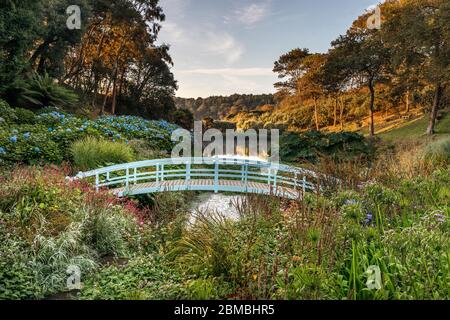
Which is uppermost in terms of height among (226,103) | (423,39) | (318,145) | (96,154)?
(226,103)

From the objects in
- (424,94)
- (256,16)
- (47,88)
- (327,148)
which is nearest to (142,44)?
(47,88)

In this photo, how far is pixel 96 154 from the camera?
26.9 ft

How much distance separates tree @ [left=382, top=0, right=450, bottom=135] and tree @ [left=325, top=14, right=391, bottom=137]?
1874 mm

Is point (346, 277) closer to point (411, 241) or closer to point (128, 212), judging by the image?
point (411, 241)

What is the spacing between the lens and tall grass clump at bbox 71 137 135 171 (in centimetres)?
795

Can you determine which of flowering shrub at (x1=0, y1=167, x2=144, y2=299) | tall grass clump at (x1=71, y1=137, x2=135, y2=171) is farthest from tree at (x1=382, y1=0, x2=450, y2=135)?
flowering shrub at (x1=0, y1=167, x2=144, y2=299)

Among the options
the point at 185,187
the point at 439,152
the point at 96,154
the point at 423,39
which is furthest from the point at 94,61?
the point at 439,152

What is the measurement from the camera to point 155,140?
40.8ft

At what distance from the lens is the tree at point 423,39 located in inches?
577

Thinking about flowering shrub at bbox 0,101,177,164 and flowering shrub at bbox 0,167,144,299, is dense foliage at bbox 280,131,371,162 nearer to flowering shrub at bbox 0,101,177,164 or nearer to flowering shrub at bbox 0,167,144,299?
flowering shrub at bbox 0,101,177,164

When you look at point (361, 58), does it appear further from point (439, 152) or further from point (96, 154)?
point (96, 154)

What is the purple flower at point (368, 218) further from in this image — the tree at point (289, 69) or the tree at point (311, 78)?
the tree at point (289, 69)

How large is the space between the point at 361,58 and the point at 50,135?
1818 centimetres

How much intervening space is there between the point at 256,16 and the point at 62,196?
457 cm
